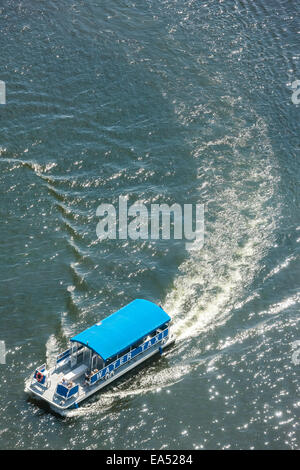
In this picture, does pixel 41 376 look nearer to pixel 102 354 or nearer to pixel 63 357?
pixel 63 357

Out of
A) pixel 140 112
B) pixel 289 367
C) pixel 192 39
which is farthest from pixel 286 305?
pixel 192 39

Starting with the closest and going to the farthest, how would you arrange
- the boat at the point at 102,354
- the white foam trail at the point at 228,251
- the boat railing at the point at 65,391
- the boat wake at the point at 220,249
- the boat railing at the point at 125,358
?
1. the boat railing at the point at 65,391
2. the boat at the point at 102,354
3. the boat railing at the point at 125,358
4. the boat wake at the point at 220,249
5. the white foam trail at the point at 228,251

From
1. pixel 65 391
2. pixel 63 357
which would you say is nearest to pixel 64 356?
pixel 63 357

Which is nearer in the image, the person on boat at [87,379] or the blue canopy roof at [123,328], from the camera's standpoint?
the person on boat at [87,379]

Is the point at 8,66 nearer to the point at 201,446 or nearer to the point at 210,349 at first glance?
the point at 210,349

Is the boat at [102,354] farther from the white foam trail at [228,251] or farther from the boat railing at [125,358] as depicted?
the white foam trail at [228,251]

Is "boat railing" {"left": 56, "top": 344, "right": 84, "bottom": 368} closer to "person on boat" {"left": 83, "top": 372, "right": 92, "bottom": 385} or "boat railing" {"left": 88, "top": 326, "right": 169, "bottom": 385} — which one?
"person on boat" {"left": 83, "top": 372, "right": 92, "bottom": 385}

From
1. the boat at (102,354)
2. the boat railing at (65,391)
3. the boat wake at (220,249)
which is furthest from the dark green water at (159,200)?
the boat railing at (65,391)
